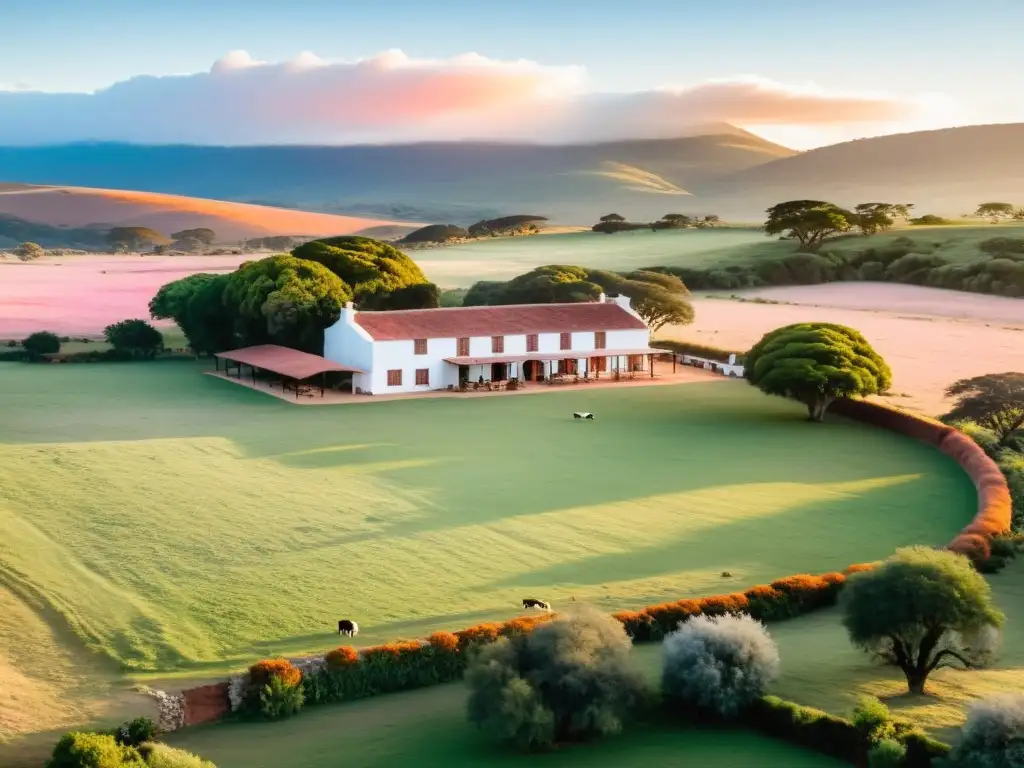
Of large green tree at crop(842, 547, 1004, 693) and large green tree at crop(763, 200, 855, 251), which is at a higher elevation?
large green tree at crop(763, 200, 855, 251)

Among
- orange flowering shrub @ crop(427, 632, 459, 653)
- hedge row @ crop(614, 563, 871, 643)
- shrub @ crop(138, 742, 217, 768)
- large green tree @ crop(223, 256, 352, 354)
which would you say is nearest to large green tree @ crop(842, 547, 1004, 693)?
hedge row @ crop(614, 563, 871, 643)

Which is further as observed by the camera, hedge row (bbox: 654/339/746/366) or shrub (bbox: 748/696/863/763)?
hedge row (bbox: 654/339/746/366)

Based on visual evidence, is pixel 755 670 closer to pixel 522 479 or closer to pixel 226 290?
pixel 522 479

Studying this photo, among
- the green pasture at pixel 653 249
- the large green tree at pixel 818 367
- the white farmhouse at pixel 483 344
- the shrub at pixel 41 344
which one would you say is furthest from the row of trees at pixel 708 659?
the green pasture at pixel 653 249

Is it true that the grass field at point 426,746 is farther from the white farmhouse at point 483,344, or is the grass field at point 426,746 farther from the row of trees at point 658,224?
the row of trees at point 658,224

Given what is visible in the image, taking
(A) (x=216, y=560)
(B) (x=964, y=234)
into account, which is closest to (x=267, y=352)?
(A) (x=216, y=560)

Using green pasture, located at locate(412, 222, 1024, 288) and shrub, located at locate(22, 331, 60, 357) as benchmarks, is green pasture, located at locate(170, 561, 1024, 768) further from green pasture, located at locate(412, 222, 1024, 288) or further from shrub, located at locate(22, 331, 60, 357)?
green pasture, located at locate(412, 222, 1024, 288)
